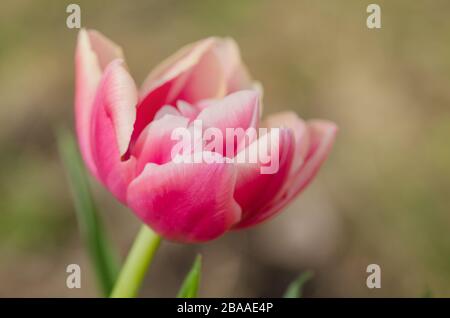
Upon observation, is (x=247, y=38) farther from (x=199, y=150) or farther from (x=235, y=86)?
(x=199, y=150)

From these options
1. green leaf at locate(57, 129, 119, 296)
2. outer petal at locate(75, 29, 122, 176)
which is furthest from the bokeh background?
outer petal at locate(75, 29, 122, 176)

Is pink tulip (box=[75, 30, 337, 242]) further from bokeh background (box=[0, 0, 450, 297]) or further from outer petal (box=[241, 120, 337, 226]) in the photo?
bokeh background (box=[0, 0, 450, 297])

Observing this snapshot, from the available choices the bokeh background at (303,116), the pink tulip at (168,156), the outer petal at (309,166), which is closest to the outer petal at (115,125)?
the pink tulip at (168,156)

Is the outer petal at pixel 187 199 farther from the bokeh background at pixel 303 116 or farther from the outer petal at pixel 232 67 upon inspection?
the bokeh background at pixel 303 116

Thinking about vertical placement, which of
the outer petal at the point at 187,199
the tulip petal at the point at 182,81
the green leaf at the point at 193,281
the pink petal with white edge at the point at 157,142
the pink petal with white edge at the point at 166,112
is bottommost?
the green leaf at the point at 193,281

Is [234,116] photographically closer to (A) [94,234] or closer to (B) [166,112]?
(B) [166,112]
